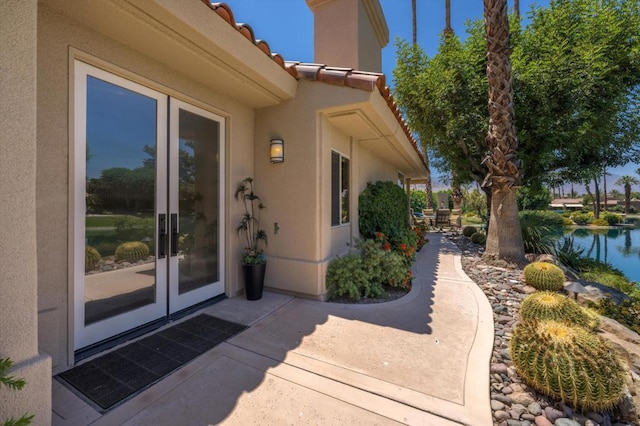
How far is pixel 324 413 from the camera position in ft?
8.05

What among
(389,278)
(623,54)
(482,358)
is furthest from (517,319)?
(623,54)

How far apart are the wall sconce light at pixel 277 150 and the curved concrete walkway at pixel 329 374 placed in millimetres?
2775

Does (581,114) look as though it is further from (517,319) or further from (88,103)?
(88,103)

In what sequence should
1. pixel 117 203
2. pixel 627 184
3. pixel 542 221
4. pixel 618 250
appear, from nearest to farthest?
pixel 117 203 < pixel 542 221 < pixel 618 250 < pixel 627 184

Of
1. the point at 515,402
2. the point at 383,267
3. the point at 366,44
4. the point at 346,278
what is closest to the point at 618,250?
the point at 383,267

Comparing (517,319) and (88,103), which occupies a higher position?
(88,103)

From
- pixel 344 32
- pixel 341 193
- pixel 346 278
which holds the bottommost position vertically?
pixel 346 278

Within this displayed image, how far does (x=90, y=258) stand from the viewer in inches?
128

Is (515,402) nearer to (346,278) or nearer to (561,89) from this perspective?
(346,278)

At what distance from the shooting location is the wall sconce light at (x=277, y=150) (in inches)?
203

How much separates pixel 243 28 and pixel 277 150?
2013 millimetres

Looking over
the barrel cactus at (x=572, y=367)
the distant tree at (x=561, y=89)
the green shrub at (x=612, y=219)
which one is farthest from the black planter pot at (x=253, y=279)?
the green shrub at (x=612, y=219)

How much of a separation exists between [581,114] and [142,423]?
12.5m

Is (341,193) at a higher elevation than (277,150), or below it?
below
